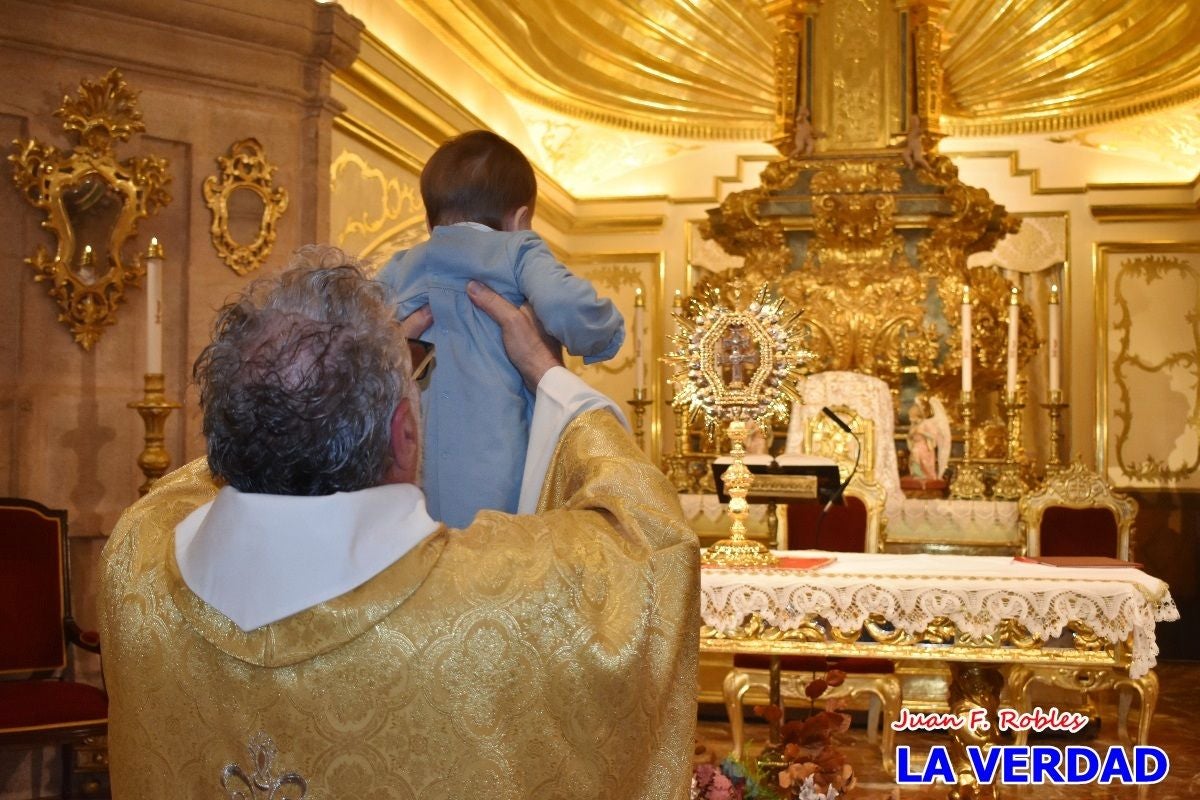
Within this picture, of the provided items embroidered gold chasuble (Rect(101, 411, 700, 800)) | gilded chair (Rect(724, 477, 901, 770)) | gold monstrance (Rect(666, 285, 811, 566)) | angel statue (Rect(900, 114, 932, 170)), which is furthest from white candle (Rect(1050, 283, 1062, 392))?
embroidered gold chasuble (Rect(101, 411, 700, 800))

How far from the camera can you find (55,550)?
443 cm

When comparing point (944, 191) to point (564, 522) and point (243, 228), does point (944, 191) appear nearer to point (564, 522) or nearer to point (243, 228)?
point (243, 228)

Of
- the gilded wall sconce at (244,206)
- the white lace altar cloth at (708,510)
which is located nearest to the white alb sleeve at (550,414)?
the gilded wall sconce at (244,206)

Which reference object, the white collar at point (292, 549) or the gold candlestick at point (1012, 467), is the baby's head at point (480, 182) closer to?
the white collar at point (292, 549)

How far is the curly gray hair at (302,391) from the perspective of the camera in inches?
52.3

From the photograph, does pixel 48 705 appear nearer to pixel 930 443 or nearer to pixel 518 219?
pixel 518 219

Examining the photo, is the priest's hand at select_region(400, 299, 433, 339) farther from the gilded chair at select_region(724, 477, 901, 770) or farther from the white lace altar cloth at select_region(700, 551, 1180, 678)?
the gilded chair at select_region(724, 477, 901, 770)

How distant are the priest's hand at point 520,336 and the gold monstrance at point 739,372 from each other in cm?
213

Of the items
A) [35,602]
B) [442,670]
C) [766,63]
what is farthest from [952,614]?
[766,63]

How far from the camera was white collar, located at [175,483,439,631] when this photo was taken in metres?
1.32

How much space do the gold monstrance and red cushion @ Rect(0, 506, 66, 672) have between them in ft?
7.22

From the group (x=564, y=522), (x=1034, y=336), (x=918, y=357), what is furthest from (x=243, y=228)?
(x=1034, y=336)

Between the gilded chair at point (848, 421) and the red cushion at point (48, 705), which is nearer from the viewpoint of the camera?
the red cushion at point (48, 705)

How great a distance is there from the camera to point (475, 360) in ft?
6.52
